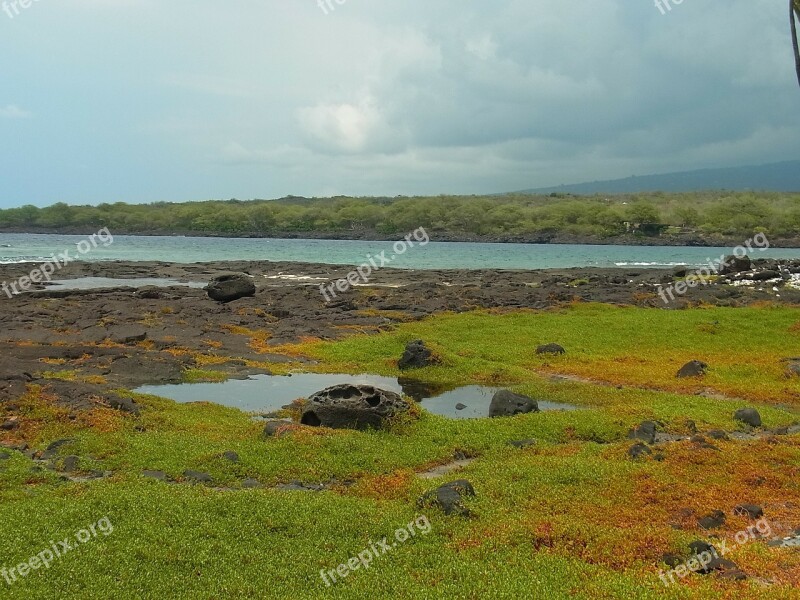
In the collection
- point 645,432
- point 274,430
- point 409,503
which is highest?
point 274,430

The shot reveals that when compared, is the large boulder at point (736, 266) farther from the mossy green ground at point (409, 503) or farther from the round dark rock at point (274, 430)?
the round dark rock at point (274, 430)

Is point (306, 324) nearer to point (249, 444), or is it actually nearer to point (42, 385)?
point (42, 385)

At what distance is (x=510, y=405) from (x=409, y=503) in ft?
29.3

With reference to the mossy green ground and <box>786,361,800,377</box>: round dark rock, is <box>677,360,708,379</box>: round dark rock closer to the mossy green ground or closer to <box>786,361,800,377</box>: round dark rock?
the mossy green ground

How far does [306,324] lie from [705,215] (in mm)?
167843

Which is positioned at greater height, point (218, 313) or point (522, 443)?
point (218, 313)

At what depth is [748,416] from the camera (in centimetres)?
2156

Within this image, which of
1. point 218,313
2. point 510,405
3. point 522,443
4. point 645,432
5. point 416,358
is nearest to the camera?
point 522,443

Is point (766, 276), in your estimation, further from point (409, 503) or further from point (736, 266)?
point (409, 503)

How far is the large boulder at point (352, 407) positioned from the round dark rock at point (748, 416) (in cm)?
1037

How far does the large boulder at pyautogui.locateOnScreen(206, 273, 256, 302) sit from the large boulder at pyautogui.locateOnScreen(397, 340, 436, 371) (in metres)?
25.9

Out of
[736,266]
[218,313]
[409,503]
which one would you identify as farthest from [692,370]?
[736,266]

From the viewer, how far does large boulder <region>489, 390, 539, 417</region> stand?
22.4m

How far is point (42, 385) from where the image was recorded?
22156 millimetres
